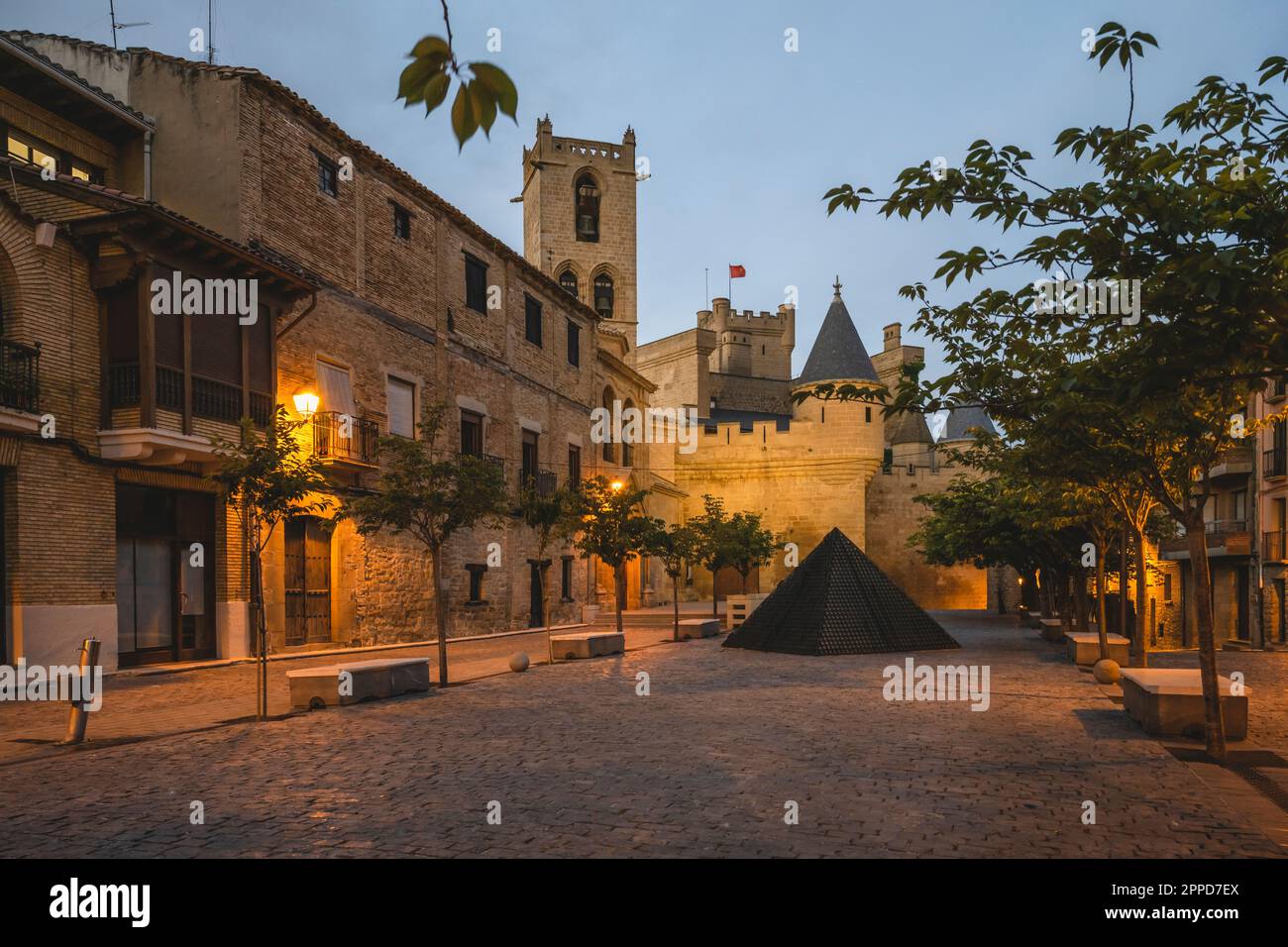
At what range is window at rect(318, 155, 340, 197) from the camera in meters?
20.0

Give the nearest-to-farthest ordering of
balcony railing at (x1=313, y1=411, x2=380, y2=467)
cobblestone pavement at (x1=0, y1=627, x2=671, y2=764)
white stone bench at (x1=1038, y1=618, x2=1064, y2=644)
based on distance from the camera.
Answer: cobblestone pavement at (x1=0, y1=627, x2=671, y2=764) < balcony railing at (x1=313, y1=411, x2=380, y2=467) < white stone bench at (x1=1038, y1=618, x2=1064, y2=644)

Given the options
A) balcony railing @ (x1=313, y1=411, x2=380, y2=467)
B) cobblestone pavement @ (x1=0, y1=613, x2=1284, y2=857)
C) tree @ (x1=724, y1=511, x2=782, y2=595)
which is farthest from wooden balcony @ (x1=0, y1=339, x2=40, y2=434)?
tree @ (x1=724, y1=511, x2=782, y2=595)

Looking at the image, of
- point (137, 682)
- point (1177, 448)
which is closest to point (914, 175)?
point (1177, 448)

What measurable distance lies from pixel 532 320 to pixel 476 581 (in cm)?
857

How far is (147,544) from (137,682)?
287cm

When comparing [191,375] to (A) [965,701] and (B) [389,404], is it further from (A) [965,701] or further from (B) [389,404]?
(A) [965,701]

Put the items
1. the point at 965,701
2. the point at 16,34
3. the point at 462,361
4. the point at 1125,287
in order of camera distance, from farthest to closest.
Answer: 1. the point at 462,361
2. the point at 16,34
3. the point at 965,701
4. the point at 1125,287

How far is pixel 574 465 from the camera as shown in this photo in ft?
107

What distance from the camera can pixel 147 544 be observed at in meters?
15.9

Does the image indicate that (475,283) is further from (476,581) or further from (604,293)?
(604,293)

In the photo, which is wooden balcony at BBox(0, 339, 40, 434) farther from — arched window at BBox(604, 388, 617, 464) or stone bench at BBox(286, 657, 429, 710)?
arched window at BBox(604, 388, 617, 464)

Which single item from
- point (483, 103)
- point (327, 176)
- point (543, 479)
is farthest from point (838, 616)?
point (483, 103)

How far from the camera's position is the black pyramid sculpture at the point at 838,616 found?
64.1 ft

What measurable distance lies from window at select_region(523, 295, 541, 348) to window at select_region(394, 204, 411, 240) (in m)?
6.32
